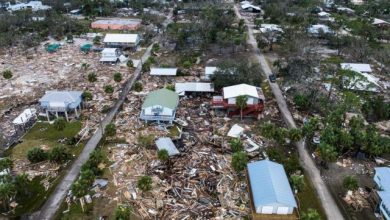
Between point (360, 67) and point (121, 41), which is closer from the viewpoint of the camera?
point (360, 67)

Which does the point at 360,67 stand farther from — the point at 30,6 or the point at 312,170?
the point at 30,6

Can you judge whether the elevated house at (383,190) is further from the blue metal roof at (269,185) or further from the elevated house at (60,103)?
the elevated house at (60,103)

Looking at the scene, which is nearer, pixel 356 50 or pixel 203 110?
pixel 203 110

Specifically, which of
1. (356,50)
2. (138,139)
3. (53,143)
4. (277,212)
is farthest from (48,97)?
(356,50)

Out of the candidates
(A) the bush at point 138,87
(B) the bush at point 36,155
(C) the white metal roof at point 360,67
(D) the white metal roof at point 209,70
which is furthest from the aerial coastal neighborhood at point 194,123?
(D) the white metal roof at point 209,70

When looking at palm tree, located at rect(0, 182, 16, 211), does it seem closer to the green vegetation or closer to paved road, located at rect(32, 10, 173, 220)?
paved road, located at rect(32, 10, 173, 220)

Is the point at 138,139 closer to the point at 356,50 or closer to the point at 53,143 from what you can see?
the point at 53,143

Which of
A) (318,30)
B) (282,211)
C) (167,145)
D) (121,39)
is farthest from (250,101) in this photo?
(318,30)
